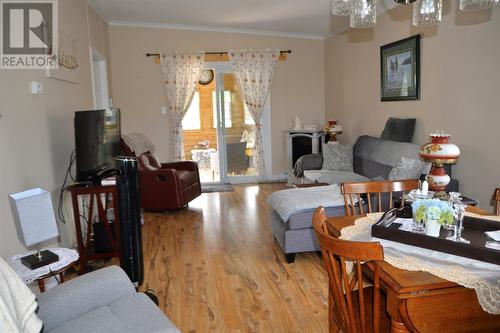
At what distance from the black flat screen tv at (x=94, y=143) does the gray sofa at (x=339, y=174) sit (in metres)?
1.57

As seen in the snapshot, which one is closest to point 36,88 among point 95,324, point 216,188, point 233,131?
point 95,324

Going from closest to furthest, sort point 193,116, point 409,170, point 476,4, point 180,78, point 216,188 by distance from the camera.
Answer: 1. point 476,4
2. point 409,170
3. point 180,78
4. point 216,188
5. point 193,116

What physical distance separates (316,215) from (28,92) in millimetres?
2362

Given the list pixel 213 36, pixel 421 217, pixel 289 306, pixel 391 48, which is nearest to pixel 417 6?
pixel 421 217

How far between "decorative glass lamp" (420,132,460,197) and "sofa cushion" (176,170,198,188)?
320 cm

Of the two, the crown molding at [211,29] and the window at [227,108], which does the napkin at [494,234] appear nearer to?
the window at [227,108]

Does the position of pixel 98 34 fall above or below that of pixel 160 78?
above

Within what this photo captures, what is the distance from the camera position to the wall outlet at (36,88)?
9.61ft

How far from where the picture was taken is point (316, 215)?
172cm

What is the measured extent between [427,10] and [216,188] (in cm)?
491

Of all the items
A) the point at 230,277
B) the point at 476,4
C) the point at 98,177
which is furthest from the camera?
the point at 98,177

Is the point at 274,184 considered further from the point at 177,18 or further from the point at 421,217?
the point at 421,217

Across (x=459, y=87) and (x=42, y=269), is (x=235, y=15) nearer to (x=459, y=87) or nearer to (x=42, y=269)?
(x=459, y=87)

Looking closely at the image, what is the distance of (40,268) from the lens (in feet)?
7.07
